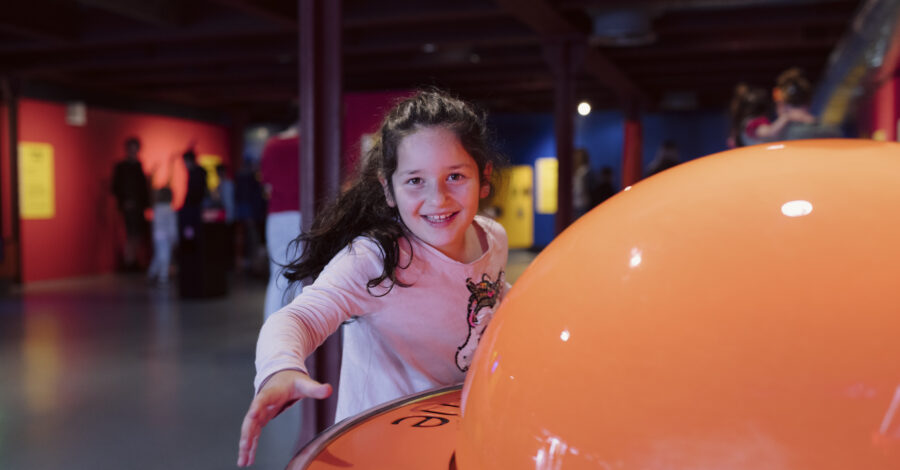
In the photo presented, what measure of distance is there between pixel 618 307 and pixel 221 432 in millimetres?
3771

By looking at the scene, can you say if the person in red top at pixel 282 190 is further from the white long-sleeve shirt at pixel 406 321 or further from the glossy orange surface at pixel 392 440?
the glossy orange surface at pixel 392 440

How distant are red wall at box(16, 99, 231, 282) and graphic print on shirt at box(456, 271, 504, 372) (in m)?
11.4

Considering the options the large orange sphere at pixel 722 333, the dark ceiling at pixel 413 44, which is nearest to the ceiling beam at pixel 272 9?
the dark ceiling at pixel 413 44

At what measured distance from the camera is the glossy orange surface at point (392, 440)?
1.08m

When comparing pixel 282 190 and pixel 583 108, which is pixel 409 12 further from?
pixel 583 108

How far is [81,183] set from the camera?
1251 centimetres

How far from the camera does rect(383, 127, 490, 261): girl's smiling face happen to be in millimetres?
1561

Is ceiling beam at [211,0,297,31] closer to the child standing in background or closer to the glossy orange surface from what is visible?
the child standing in background

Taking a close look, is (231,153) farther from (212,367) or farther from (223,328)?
(212,367)

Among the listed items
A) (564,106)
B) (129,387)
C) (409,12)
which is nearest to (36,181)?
(409,12)

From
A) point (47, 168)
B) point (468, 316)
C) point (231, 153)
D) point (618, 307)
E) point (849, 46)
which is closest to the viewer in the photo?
point (618, 307)

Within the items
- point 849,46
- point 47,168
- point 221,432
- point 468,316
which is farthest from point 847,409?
point 47,168

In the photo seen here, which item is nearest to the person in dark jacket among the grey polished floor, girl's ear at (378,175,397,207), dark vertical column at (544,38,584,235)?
the grey polished floor

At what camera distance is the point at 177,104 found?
14766 mm
